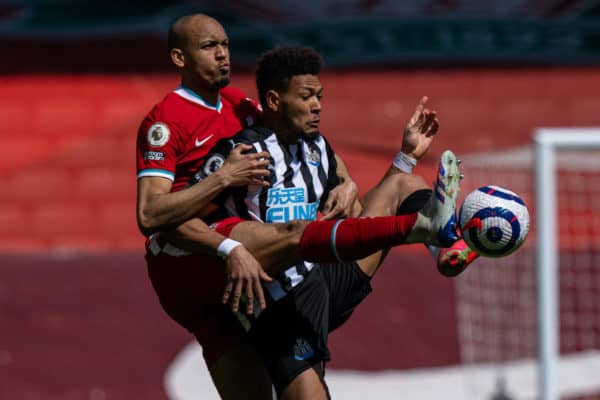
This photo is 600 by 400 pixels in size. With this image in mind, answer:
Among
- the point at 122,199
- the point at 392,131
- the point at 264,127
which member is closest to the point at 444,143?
the point at 392,131

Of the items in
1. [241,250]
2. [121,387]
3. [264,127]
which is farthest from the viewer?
[121,387]

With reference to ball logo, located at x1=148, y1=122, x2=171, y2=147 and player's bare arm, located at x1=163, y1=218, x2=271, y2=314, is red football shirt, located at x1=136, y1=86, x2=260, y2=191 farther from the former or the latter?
player's bare arm, located at x1=163, y1=218, x2=271, y2=314

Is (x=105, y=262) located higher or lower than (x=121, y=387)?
higher

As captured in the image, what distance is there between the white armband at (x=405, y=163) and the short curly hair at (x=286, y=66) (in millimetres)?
540

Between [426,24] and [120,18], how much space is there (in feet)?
8.86

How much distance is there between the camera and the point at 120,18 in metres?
10.2

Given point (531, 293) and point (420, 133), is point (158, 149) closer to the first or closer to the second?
point (420, 133)

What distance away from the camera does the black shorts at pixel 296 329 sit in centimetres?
443

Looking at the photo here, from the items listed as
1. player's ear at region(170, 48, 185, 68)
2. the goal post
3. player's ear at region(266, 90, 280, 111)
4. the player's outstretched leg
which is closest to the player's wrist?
player's ear at region(266, 90, 280, 111)

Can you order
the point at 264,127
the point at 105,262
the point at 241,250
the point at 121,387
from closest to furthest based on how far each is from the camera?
the point at 241,250 < the point at 264,127 < the point at 121,387 < the point at 105,262

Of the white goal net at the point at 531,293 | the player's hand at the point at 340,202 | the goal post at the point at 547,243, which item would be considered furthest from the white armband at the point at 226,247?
the white goal net at the point at 531,293

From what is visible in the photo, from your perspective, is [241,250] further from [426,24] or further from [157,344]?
[426,24]

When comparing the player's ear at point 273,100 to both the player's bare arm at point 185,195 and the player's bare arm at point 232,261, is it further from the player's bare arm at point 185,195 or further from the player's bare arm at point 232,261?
the player's bare arm at point 232,261

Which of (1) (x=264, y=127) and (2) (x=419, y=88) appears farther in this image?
(2) (x=419, y=88)
